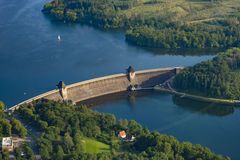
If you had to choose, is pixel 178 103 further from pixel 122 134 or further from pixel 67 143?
pixel 67 143

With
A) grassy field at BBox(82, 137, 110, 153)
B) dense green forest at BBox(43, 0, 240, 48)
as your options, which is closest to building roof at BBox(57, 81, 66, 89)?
grassy field at BBox(82, 137, 110, 153)

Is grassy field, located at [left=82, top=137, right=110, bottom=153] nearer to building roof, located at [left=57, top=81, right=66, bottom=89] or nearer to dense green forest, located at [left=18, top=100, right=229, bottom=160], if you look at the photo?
dense green forest, located at [left=18, top=100, right=229, bottom=160]

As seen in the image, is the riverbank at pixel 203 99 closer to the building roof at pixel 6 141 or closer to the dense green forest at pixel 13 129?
the dense green forest at pixel 13 129

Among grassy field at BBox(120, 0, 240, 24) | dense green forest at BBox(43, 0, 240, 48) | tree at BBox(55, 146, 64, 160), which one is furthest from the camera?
grassy field at BBox(120, 0, 240, 24)


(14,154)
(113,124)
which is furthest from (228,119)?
(14,154)

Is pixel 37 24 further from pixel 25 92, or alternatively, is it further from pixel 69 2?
pixel 25 92

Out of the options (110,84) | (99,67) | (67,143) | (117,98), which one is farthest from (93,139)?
(99,67)
